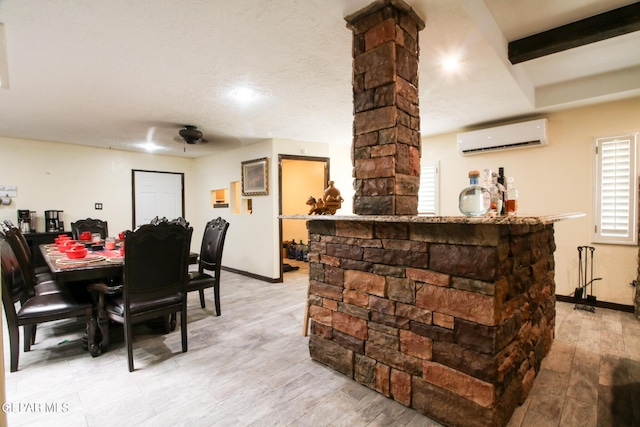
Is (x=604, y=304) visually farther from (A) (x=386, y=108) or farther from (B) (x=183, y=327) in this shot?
(B) (x=183, y=327)

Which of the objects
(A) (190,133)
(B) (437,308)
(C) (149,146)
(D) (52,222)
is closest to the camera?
(B) (437,308)

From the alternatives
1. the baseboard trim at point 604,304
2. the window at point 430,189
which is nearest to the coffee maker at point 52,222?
the window at point 430,189

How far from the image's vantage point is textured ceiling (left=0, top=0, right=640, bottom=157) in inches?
76.4

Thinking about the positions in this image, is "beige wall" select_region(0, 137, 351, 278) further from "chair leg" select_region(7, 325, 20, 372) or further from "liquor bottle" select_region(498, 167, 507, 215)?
"liquor bottle" select_region(498, 167, 507, 215)

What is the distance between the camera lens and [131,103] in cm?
341

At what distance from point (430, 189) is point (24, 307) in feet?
16.1

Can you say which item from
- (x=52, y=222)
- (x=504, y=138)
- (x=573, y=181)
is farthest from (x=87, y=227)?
(x=573, y=181)

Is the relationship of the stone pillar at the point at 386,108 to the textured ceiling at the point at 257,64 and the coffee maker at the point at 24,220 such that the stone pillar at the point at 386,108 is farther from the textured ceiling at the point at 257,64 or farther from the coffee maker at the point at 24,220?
the coffee maker at the point at 24,220

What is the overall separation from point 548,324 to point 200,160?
255 inches

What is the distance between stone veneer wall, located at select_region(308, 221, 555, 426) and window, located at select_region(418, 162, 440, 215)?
2606mm

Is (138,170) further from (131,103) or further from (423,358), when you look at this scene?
(423,358)

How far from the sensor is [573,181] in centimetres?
373

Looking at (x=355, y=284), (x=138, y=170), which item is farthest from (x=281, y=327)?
(x=138, y=170)

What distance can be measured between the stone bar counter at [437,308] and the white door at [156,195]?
523cm
